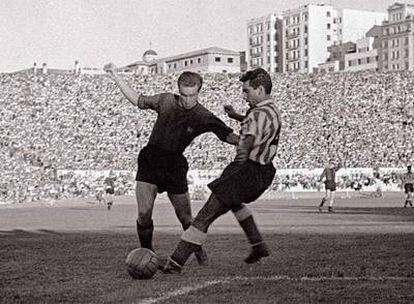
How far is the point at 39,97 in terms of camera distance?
268ft

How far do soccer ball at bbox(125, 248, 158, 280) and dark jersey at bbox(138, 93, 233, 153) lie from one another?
4.74ft

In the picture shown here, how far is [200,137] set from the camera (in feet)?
248

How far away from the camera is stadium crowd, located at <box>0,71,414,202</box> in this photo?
6788 centimetres

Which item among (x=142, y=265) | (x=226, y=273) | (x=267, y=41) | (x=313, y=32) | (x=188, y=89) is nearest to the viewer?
→ (x=142, y=265)

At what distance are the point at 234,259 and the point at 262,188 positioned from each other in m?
2.47

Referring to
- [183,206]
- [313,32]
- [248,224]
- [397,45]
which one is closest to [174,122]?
[183,206]

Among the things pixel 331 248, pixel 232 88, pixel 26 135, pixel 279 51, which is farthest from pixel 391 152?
pixel 279 51

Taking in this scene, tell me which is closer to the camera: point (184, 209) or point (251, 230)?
point (251, 230)

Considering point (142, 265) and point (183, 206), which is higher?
point (183, 206)

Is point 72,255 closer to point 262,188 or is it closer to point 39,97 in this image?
point 262,188

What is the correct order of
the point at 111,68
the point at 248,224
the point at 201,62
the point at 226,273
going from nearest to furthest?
the point at 226,273, the point at 248,224, the point at 111,68, the point at 201,62

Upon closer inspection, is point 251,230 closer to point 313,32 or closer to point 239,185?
point 239,185

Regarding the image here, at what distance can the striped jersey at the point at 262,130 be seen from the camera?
9266 mm

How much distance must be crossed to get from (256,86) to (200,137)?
6582cm
